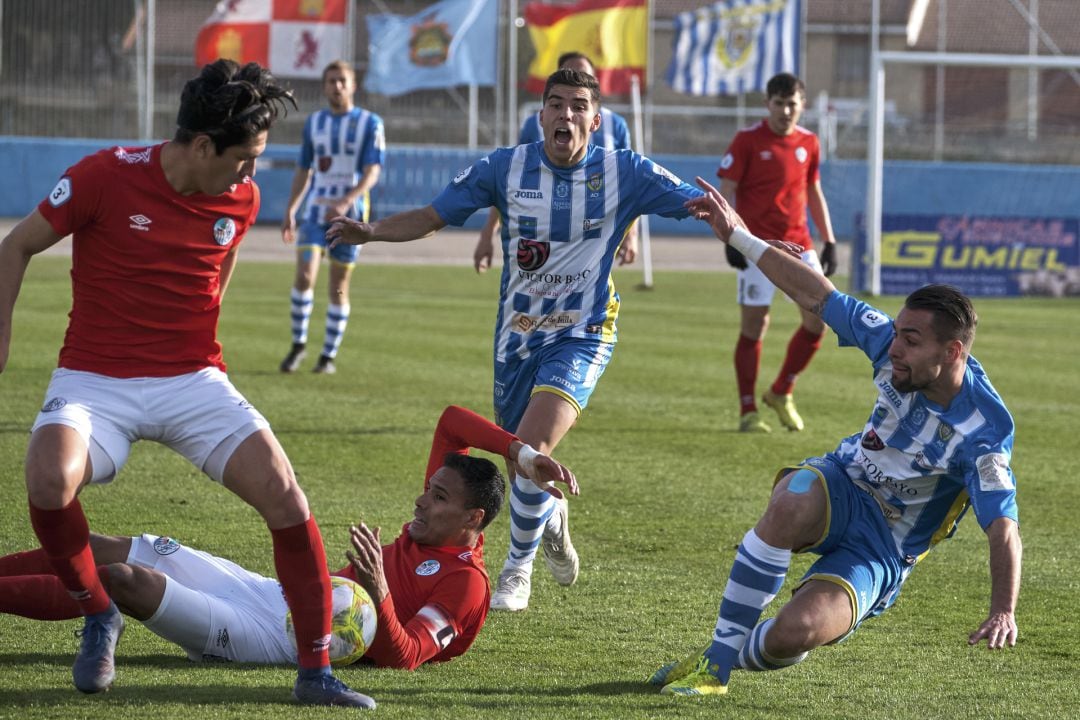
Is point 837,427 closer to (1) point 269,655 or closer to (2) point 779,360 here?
(2) point 779,360

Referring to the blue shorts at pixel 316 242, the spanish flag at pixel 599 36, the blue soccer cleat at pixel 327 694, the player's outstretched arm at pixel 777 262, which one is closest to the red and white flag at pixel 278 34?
the spanish flag at pixel 599 36

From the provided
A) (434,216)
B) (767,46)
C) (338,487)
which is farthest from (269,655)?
(767,46)

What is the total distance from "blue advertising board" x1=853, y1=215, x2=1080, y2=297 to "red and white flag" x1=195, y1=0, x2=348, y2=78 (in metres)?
13.1

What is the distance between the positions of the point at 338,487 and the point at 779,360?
23.5ft

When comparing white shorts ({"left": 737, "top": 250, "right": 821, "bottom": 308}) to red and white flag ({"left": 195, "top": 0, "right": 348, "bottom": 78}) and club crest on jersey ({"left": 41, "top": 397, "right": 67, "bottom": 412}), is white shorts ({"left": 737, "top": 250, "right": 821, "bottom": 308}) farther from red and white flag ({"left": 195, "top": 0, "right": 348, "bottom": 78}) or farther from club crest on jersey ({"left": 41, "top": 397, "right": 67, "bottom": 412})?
red and white flag ({"left": 195, "top": 0, "right": 348, "bottom": 78})

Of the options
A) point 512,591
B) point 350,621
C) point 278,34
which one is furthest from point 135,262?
point 278,34

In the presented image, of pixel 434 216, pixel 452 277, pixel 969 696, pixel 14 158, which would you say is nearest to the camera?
pixel 969 696

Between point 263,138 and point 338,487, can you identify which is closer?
point 263,138

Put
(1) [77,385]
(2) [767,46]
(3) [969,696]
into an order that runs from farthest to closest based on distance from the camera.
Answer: (2) [767,46] → (3) [969,696] → (1) [77,385]

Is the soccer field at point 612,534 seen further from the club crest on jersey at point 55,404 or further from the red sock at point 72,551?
the club crest on jersey at point 55,404

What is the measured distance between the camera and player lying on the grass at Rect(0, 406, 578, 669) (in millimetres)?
4656

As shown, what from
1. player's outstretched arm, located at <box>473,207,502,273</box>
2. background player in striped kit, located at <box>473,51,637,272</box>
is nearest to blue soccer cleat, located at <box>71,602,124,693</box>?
background player in striped kit, located at <box>473,51,637,272</box>

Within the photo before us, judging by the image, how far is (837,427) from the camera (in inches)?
413

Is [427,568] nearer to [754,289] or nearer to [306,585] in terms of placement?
[306,585]
